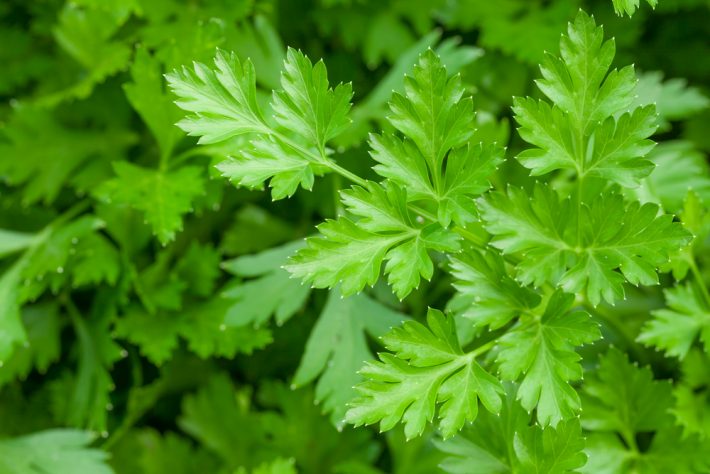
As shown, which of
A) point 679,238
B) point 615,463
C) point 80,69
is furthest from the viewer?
point 80,69

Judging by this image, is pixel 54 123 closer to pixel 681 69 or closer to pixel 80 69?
Result: pixel 80 69

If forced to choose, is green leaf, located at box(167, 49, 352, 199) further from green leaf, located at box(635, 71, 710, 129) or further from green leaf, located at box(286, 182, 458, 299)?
green leaf, located at box(635, 71, 710, 129)

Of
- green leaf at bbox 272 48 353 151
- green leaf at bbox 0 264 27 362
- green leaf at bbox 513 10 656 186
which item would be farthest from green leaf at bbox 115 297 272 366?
green leaf at bbox 513 10 656 186

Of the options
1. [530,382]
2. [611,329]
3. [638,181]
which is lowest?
[611,329]

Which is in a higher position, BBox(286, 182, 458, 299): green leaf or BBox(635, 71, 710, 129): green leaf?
BBox(286, 182, 458, 299): green leaf

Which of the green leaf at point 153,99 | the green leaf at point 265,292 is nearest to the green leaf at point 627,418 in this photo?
the green leaf at point 265,292

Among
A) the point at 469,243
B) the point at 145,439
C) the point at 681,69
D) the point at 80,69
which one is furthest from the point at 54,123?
the point at 681,69

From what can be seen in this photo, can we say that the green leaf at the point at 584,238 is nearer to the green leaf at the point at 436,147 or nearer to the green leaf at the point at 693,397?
the green leaf at the point at 436,147
